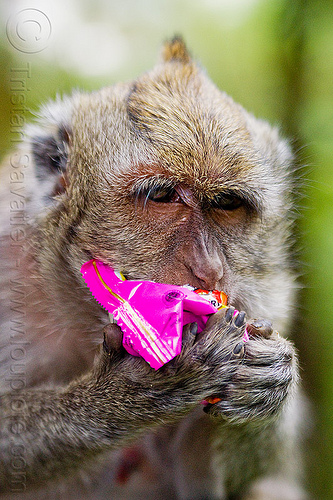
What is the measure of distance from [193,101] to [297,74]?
1.67 meters

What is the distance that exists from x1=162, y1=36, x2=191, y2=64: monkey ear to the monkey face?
1.45 feet

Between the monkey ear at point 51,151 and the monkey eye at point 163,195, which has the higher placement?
the monkey ear at point 51,151

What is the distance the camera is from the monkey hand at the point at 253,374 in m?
1.75

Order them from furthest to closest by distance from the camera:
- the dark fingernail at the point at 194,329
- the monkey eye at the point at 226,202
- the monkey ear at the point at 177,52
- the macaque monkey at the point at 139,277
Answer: the monkey ear at the point at 177,52 → the monkey eye at the point at 226,202 → the macaque monkey at the point at 139,277 → the dark fingernail at the point at 194,329

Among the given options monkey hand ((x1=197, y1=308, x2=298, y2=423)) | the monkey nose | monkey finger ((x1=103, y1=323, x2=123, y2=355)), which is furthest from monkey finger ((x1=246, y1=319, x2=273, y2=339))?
monkey finger ((x1=103, y1=323, x2=123, y2=355))

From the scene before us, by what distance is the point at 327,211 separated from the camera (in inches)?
112

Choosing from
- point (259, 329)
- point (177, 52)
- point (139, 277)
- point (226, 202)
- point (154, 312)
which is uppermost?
point (177, 52)

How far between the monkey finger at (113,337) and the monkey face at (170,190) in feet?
0.87

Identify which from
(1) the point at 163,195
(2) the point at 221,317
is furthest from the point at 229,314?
(1) the point at 163,195

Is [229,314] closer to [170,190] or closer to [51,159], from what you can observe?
[170,190]

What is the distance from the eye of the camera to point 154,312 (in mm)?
1510

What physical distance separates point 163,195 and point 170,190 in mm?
45

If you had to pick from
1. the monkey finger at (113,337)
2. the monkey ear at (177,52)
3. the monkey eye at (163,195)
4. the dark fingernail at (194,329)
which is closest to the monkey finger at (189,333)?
the dark fingernail at (194,329)

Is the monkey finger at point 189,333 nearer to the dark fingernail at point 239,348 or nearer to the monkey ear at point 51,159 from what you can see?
the dark fingernail at point 239,348
